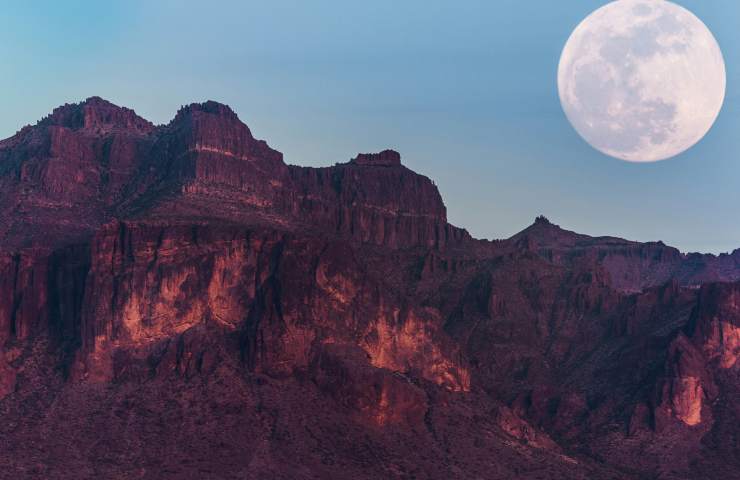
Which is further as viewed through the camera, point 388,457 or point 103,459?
point 388,457

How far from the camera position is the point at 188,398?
19488 cm

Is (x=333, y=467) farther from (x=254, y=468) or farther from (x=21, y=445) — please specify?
(x=21, y=445)

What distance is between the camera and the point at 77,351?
199250 millimetres

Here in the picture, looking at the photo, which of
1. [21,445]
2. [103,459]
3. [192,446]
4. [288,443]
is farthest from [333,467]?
[21,445]

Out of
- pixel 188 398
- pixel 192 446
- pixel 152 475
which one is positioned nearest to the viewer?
pixel 152 475

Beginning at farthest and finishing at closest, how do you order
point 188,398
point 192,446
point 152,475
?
point 188,398
point 192,446
point 152,475

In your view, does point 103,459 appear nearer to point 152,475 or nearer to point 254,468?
point 152,475

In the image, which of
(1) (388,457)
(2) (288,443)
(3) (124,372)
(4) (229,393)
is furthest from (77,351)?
(1) (388,457)

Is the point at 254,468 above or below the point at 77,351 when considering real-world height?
below

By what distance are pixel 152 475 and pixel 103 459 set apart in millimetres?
8840

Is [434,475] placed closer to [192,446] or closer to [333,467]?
[333,467]

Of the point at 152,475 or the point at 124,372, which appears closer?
the point at 152,475

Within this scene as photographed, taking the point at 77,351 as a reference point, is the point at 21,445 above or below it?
below

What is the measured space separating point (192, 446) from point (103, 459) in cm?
1327
